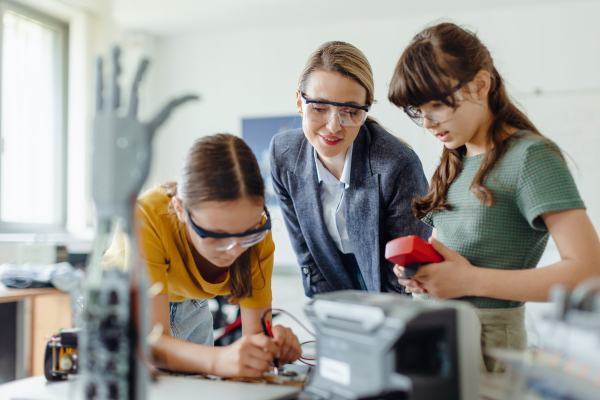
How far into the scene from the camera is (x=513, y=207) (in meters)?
Answer: 0.96

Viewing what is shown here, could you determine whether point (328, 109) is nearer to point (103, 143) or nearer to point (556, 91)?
point (103, 143)

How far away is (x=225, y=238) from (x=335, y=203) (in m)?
0.67

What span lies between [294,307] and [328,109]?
2228 millimetres

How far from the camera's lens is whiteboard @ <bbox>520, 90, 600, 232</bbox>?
2914 mm

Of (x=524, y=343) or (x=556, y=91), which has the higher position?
(x=556, y=91)

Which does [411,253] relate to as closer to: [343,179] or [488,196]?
[488,196]

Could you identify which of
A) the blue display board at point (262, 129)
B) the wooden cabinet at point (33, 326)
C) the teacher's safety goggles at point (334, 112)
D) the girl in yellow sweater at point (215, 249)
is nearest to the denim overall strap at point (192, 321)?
the girl in yellow sweater at point (215, 249)

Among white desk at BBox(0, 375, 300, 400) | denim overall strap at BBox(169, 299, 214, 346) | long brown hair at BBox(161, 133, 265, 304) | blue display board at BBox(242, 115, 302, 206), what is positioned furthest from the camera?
blue display board at BBox(242, 115, 302, 206)

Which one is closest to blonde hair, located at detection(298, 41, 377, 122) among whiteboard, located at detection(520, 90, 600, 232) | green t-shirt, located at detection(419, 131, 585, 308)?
green t-shirt, located at detection(419, 131, 585, 308)

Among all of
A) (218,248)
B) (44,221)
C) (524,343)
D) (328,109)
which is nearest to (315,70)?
(328,109)

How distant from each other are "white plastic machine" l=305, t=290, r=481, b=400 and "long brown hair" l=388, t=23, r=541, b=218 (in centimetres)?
44

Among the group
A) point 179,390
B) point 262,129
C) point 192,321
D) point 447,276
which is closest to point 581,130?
point 262,129

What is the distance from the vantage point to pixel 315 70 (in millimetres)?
1389

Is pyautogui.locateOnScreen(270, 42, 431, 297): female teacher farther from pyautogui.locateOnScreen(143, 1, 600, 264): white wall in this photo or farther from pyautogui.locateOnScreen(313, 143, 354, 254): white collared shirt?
pyautogui.locateOnScreen(143, 1, 600, 264): white wall
